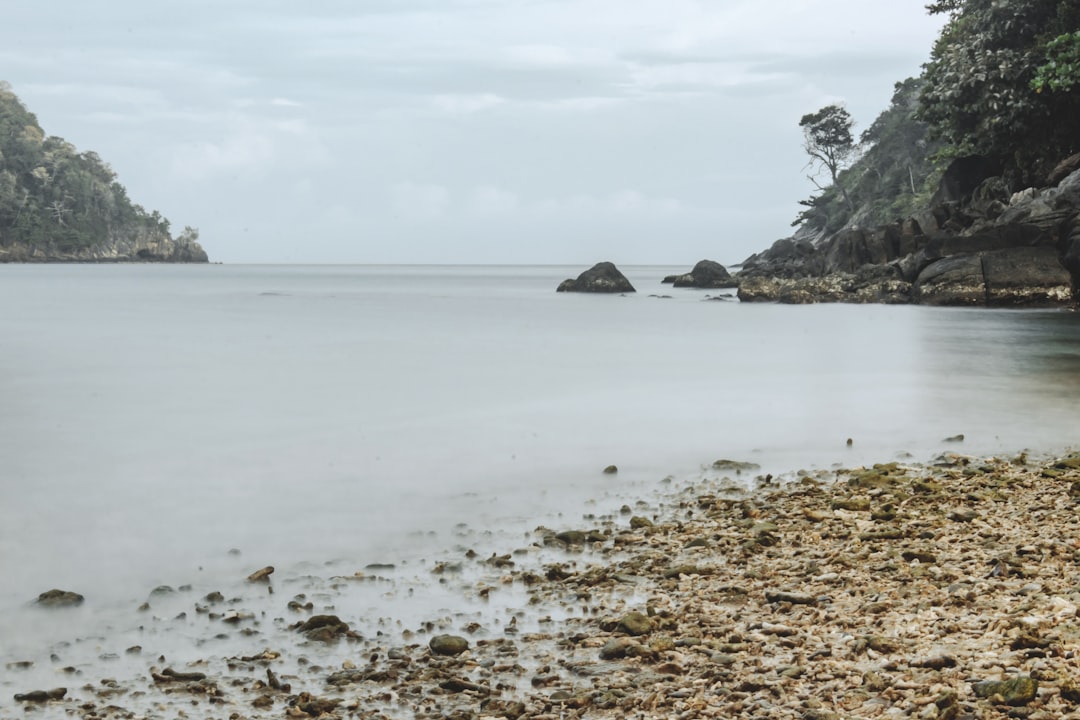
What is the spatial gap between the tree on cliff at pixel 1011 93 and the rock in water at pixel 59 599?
3044cm

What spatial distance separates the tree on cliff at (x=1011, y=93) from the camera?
30828mm

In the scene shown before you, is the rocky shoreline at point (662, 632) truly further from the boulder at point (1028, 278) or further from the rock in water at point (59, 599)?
the boulder at point (1028, 278)

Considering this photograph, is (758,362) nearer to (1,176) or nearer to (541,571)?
(541,571)

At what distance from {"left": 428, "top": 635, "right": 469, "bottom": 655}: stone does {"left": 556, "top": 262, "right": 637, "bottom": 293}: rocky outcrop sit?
4594cm

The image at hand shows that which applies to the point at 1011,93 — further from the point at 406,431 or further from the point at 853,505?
the point at 853,505

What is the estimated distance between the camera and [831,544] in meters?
5.49

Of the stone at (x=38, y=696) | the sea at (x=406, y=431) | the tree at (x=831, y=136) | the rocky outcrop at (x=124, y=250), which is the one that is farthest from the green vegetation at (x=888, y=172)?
the rocky outcrop at (x=124, y=250)

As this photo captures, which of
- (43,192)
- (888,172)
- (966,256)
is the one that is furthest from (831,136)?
(43,192)

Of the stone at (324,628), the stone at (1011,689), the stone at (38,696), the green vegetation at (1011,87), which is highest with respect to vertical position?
the green vegetation at (1011,87)

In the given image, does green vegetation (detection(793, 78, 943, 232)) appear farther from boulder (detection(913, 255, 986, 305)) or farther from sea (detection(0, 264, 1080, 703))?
sea (detection(0, 264, 1080, 703))

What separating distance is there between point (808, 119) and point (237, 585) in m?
76.1

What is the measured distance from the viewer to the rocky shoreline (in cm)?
354

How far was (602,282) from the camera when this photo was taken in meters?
50.9

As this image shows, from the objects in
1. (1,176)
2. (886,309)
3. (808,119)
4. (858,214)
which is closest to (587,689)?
(886,309)
